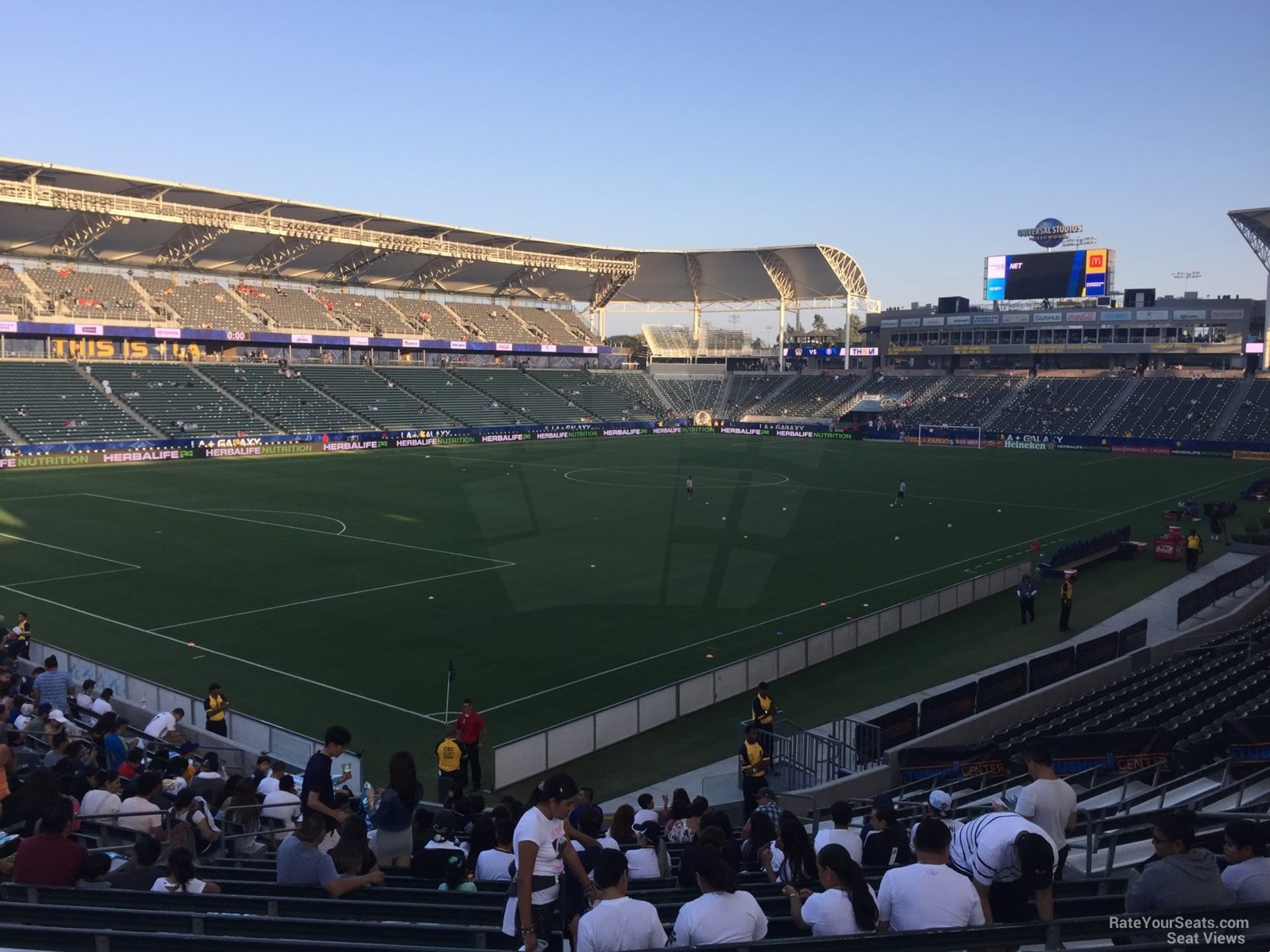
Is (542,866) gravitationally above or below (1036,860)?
below

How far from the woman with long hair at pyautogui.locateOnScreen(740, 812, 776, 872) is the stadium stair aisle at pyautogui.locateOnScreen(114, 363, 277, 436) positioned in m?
63.9

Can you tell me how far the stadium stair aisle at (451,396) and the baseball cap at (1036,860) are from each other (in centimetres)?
7742

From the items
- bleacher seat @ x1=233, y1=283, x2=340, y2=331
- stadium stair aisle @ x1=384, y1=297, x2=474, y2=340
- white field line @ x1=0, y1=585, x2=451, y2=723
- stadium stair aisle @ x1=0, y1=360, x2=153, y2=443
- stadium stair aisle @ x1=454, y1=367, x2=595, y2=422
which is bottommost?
white field line @ x1=0, y1=585, x2=451, y2=723

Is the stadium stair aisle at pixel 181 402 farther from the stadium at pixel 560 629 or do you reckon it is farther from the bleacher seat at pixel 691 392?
the bleacher seat at pixel 691 392

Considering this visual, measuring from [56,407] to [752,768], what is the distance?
61649 mm

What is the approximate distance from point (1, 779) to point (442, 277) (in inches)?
3594

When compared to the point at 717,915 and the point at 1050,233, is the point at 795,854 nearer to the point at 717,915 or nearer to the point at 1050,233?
the point at 717,915

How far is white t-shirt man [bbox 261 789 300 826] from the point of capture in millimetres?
10352

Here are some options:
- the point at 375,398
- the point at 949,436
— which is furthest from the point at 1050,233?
the point at 375,398

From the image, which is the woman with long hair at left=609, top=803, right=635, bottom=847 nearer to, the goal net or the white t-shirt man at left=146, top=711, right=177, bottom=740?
the white t-shirt man at left=146, top=711, right=177, bottom=740

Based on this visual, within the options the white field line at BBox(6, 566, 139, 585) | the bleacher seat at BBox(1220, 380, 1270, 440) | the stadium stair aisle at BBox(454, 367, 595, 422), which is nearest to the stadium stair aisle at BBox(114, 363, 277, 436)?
the stadium stair aisle at BBox(454, 367, 595, 422)

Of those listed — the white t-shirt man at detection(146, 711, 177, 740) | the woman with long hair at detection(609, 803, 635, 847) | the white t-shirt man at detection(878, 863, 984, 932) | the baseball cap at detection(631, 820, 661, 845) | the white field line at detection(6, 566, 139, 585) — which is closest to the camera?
the white t-shirt man at detection(878, 863, 984, 932)

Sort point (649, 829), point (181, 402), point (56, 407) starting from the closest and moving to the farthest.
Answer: point (649, 829)
point (56, 407)
point (181, 402)

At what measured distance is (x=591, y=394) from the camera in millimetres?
100062
